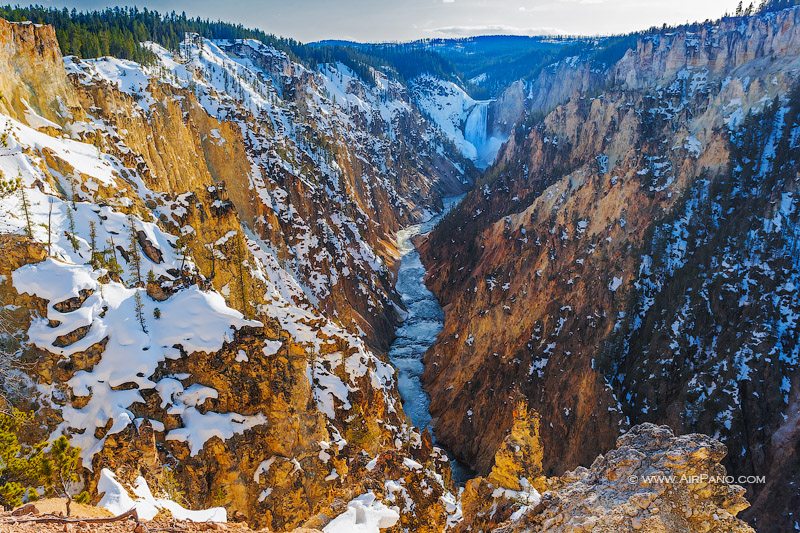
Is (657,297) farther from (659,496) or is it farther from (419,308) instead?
(659,496)

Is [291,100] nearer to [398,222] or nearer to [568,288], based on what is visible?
[398,222]

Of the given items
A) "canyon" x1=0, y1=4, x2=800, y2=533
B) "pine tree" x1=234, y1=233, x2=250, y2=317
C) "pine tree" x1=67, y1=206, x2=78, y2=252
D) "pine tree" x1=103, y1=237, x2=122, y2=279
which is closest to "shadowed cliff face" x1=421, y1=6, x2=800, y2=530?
"canyon" x1=0, y1=4, x2=800, y2=533

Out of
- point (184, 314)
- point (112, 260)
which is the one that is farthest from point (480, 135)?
point (184, 314)

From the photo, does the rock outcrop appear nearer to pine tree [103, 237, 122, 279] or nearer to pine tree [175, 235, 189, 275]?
pine tree [103, 237, 122, 279]

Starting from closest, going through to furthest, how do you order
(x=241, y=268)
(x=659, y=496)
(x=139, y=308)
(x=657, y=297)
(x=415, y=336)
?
1. (x=659, y=496)
2. (x=139, y=308)
3. (x=241, y=268)
4. (x=657, y=297)
5. (x=415, y=336)

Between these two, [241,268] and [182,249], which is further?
[241,268]

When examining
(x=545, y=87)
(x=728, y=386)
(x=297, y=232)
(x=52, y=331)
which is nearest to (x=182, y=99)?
(x=297, y=232)

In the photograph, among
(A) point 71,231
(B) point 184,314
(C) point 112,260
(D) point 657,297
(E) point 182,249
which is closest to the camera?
(B) point 184,314
